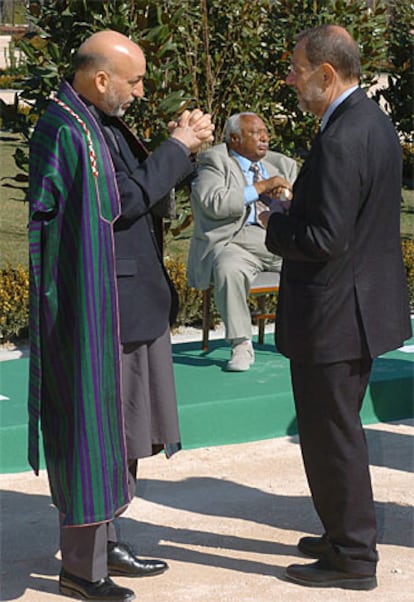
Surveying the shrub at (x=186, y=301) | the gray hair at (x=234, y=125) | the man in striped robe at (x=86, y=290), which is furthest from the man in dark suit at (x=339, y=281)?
the shrub at (x=186, y=301)

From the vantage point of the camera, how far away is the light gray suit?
6.90m

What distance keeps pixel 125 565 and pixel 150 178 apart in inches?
53.9

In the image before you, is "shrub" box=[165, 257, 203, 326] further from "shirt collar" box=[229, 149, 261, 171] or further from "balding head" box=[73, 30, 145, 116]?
"balding head" box=[73, 30, 145, 116]

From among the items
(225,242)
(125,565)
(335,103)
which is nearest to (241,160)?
(225,242)

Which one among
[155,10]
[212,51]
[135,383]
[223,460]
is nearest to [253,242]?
[223,460]

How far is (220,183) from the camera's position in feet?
23.0

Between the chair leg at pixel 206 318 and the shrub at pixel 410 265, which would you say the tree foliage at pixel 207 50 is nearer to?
the chair leg at pixel 206 318

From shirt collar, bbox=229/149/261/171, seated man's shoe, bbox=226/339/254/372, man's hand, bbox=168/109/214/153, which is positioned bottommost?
seated man's shoe, bbox=226/339/254/372

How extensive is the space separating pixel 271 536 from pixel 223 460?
3.61ft

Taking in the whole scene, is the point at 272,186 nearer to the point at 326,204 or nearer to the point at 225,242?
the point at 225,242

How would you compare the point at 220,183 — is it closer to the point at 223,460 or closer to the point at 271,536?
the point at 223,460

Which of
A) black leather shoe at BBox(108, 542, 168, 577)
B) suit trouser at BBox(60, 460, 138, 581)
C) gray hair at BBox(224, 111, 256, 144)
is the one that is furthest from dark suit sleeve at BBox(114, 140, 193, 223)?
gray hair at BBox(224, 111, 256, 144)

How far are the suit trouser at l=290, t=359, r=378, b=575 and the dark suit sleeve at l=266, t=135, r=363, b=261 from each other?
1.35ft

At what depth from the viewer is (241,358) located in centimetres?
687
